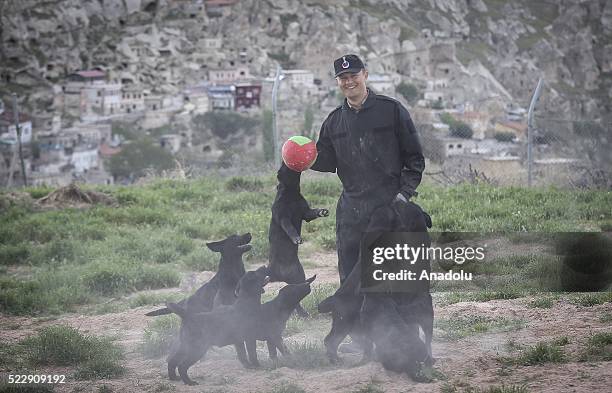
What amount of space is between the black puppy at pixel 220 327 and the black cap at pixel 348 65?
5.16 feet

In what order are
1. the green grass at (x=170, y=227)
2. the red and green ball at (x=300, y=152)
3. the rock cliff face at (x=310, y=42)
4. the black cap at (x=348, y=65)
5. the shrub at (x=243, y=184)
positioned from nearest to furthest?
1. the black cap at (x=348, y=65)
2. the red and green ball at (x=300, y=152)
3. the green grass at (x=170, y=227)
4. the shrub at (x=243, y=184)
5. the rock cliff face at (x=310, y=42)

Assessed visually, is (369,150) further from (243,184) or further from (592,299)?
(243,184)

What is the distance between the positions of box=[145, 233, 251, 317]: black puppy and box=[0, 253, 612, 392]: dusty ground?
A: 1.32 ft

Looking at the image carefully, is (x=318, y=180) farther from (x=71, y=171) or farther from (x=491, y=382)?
(x=71, y=171)

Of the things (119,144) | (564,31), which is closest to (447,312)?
(119,144)

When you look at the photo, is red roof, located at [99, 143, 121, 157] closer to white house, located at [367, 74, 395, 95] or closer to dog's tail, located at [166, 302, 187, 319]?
white house, located at [367, 74, 395, 95]

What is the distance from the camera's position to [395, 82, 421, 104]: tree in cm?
9819

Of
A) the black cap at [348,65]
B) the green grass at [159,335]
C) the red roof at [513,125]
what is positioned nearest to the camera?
the black cap at [348,65]

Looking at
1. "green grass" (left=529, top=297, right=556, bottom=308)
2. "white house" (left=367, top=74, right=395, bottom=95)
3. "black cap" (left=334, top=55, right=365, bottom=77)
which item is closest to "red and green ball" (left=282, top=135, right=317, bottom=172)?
"black cap" (left=334, top=55, right=365, bottom=77)

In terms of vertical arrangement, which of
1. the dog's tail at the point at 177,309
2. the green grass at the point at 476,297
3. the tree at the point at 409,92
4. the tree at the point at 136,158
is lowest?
the tree at the point at 136,158

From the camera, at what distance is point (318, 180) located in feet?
47.5

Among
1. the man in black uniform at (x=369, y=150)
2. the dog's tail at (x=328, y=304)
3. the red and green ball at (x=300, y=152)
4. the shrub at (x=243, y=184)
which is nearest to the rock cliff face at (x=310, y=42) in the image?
the shrub at (x=243, y=184)

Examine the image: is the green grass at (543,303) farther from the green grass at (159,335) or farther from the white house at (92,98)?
the white house at (92,98)

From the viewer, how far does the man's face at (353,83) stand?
6.49 meters
